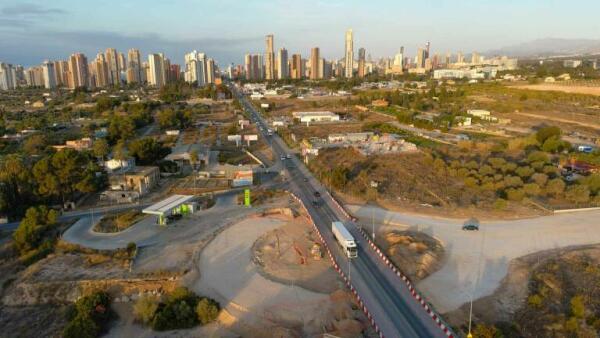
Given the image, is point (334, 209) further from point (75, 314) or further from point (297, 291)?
point (75, 314)

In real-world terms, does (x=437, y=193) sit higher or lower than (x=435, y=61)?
lower

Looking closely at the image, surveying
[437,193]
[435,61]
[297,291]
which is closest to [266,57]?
[435,61]

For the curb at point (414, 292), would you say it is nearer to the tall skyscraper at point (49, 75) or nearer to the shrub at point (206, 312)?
the shrub at point (206, 312)

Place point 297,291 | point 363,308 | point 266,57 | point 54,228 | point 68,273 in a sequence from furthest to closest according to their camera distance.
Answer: point 266,57 < point 54,228 < point 68,273 < point 297,291 < point 363,308

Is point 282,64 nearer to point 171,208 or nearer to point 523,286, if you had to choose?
point 171,208

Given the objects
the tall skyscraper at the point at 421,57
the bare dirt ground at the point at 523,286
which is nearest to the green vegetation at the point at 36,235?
the bare dirt ground at the point at 523,286

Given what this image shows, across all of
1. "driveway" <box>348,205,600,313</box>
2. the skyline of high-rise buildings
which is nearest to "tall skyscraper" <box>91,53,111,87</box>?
the skyline of high-rise buildings
